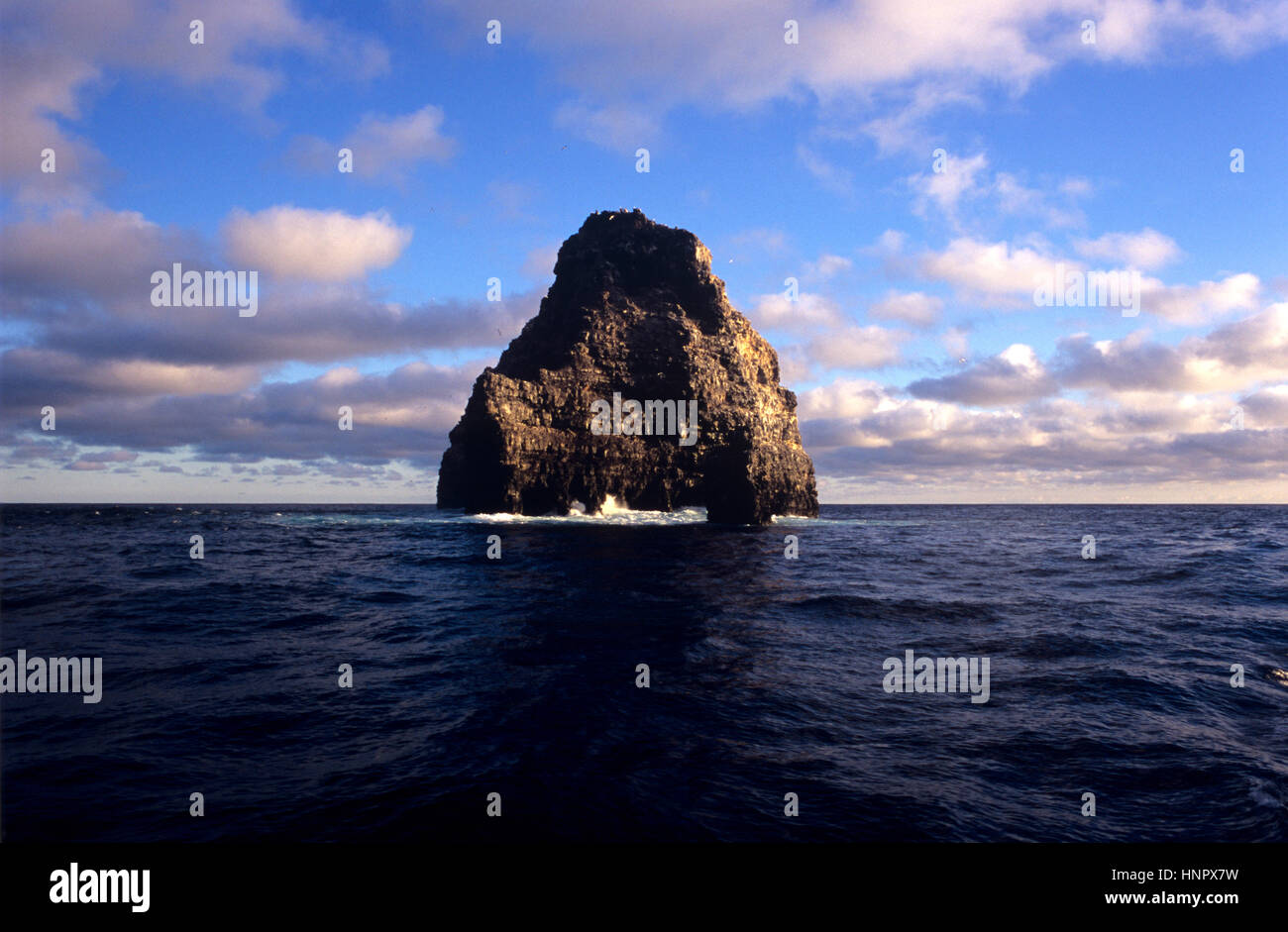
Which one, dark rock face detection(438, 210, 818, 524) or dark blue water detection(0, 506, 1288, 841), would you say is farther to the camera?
dark rock face detection(438, 210, 818, 524)

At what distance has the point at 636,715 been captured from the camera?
414 inches

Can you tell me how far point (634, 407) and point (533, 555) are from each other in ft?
151

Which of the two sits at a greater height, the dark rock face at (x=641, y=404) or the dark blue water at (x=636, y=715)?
the dark rock face at (x=641, y=404)

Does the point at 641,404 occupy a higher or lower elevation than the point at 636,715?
higher

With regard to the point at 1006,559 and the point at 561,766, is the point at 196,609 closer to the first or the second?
the point at 561,766

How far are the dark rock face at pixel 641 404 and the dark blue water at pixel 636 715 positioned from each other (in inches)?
1860

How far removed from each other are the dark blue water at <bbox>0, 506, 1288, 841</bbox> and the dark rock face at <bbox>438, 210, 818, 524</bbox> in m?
47.2

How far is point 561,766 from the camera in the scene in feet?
27.7

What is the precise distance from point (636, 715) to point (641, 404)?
69941mm

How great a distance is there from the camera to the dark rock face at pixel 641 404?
2808 inches

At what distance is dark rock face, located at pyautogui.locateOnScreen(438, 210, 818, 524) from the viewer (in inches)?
2808

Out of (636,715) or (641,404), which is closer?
(636,715)

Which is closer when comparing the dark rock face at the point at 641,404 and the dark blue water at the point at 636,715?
the dark blue water at the point at 636,715
